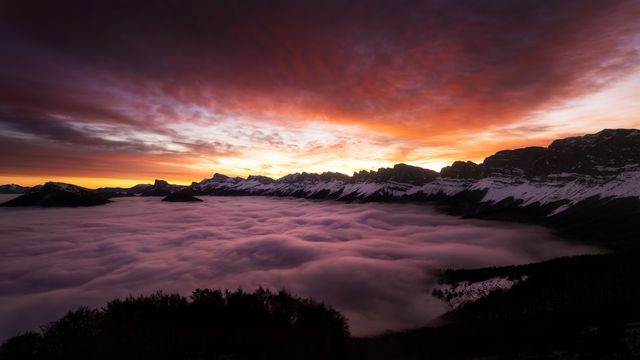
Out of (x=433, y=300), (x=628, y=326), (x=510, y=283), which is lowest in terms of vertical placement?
(x=433, y=300)

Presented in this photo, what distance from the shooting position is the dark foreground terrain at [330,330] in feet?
138

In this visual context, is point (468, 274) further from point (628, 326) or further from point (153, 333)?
point (153, 333)

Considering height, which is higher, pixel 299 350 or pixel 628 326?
pixel 628 326

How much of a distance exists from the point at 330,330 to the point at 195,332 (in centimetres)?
2845

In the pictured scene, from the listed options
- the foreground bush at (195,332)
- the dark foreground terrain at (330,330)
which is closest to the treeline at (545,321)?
the dark foreground terrain at (330,330)

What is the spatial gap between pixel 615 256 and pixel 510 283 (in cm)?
4900

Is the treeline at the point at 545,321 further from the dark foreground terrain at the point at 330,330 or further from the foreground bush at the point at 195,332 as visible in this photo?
the foreground bush at the point at 195,332

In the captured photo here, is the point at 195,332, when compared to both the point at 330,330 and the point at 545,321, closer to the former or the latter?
the point at 330,330

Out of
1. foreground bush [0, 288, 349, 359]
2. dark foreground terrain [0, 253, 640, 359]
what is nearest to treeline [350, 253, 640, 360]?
dark foreground terrain [0, 253, 640, 359]

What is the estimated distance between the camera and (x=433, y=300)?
11812 cm

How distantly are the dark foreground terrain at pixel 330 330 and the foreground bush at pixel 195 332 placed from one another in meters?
0.20

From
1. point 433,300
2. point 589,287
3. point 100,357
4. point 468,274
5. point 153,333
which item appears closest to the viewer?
point 100,357

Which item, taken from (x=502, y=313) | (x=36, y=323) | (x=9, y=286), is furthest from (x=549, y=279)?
(x=9, y=286)

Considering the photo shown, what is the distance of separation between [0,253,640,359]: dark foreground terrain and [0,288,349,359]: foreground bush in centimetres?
20
